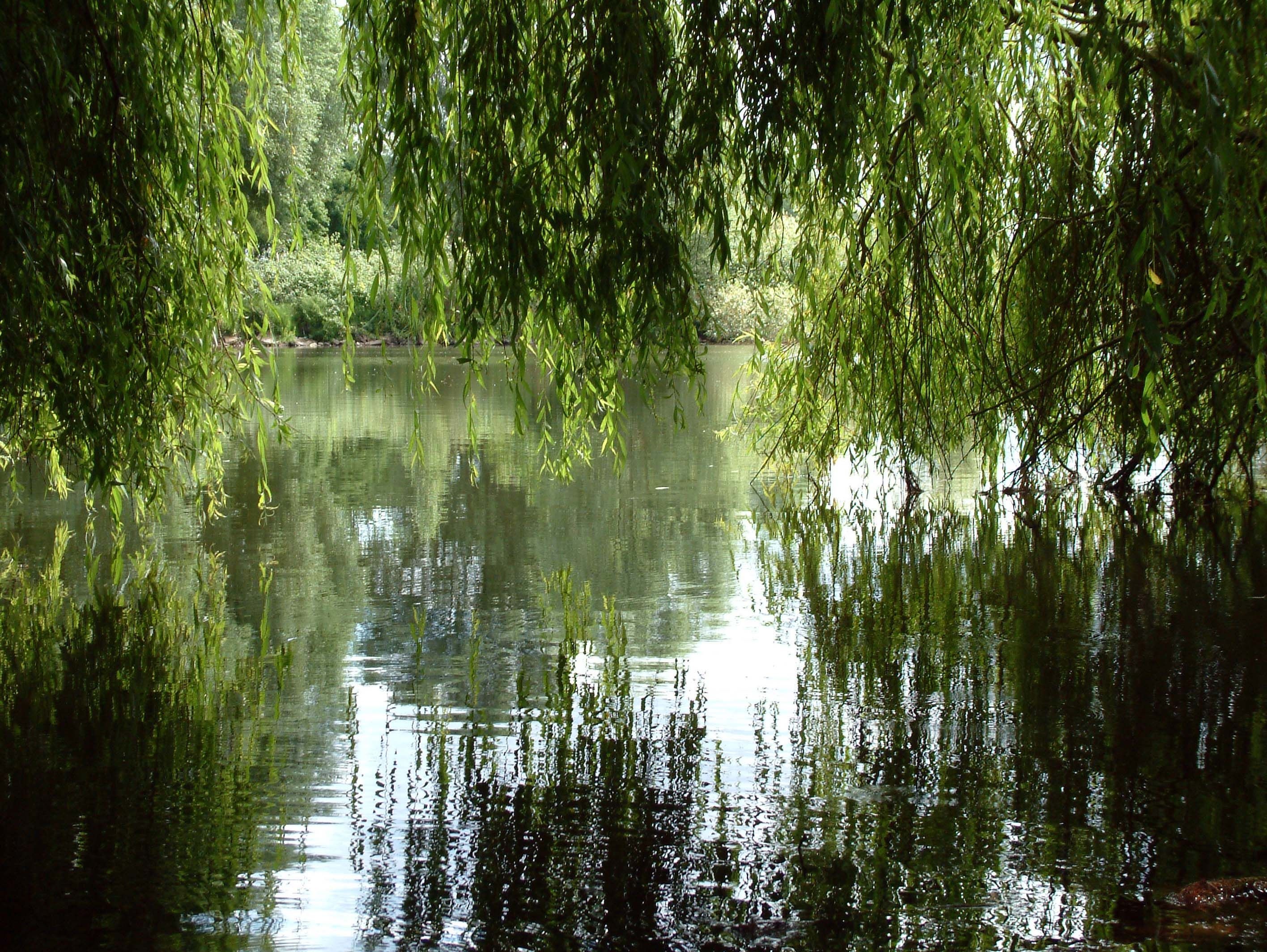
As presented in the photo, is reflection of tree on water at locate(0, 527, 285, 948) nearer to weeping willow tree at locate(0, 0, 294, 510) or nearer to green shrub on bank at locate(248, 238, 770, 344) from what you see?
weeping willow tree at locate(0, 0, 294, 510)

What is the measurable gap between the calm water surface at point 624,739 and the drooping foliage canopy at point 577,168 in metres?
0.72

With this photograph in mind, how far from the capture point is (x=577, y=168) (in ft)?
12.2

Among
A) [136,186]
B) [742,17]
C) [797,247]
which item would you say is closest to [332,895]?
[136,186]

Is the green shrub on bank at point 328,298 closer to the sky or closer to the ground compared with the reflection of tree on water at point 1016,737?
closer to the sky

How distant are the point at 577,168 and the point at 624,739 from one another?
66.3 inches

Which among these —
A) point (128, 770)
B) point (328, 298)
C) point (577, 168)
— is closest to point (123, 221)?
point (577, 168)

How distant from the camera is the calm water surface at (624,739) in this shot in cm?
248

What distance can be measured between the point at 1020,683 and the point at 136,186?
10.3 feet

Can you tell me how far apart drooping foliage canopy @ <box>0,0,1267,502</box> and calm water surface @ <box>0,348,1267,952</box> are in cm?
72

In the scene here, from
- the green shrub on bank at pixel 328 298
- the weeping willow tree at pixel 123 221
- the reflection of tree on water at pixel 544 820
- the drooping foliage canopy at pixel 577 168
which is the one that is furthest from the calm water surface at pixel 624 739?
the green shrub on bank at pixel 328 298

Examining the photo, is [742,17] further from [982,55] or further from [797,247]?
[797,247]

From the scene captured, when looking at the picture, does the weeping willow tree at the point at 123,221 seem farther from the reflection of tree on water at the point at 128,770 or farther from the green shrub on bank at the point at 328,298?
the green shrub on bank at the point at 328,298

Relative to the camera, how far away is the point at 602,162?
337cm

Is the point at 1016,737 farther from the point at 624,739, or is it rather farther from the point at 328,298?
the point at 328,298
